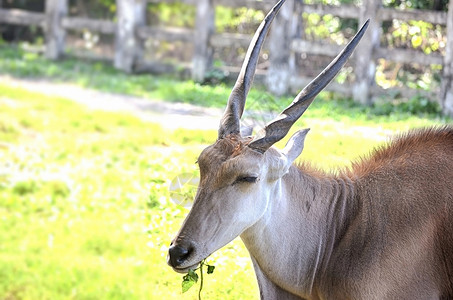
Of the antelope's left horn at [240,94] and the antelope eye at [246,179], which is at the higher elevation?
the antelope's left horn at [240,94]

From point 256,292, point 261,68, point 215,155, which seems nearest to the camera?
point 215,155

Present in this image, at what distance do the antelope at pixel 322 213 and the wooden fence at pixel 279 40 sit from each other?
151 inches

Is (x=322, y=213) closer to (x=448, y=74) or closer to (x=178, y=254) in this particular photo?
(x=178, y=254)

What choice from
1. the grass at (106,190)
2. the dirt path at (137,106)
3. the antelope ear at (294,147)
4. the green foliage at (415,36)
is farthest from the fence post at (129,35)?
the antelope ear at (294,147)

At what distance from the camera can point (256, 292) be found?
4.24m

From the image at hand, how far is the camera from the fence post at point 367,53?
8219mm

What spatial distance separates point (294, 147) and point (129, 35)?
9324mm

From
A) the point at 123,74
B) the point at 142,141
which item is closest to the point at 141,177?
the point at 142,141

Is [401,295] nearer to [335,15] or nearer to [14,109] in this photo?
[335,15]

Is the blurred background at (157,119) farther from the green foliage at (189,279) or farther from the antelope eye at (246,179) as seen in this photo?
the antelope eye at (246,179)

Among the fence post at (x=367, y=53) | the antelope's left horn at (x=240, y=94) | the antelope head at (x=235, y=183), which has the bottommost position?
the fence post at (x=367, y=53)

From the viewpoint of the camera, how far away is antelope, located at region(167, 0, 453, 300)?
3508 mm

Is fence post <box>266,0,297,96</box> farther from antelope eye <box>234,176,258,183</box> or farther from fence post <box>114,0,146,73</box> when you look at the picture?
antelope eye <box>234,176,258,183</box>

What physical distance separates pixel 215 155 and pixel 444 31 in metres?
5.11
